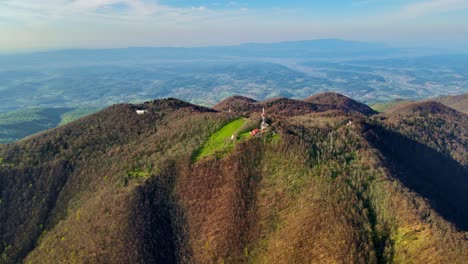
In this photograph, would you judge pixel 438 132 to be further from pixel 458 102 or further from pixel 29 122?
pixel 29 122

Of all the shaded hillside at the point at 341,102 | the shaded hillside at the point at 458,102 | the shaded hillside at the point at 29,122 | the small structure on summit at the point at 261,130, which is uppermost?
the small structure on summit at the point at 261,130

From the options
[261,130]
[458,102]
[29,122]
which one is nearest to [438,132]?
[261,130]

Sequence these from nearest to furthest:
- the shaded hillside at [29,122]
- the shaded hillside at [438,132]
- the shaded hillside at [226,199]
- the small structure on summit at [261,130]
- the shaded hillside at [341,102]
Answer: the shaded hillside at [226,199]
the small structure on summit at [261,130]
the shaded hillside at [438,132]
the shaded hillside at [341,102]
the shaded hillside at [29,122]

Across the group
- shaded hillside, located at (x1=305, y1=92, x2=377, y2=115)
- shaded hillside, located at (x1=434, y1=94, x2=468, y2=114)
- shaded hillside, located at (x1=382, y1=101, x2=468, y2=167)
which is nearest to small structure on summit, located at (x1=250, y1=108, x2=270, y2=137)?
shaded hillside, located at (x1=382, y1=101, x2=468, y2=167)

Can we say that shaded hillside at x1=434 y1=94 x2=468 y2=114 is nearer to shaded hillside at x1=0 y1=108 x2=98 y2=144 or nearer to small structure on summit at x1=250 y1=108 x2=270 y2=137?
small structure on summit at x1=250 y1=108 x2=270 y2=137

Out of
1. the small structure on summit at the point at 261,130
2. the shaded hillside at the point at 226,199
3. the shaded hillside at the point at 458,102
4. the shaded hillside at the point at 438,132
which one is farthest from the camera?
the shaded hillside at the point at 458,102

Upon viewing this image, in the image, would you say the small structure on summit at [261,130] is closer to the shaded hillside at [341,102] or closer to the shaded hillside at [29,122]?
the shaded hillside at [341,102]

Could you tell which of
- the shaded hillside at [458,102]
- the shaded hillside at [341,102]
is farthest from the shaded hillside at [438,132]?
the shaded hillside at [458,102]

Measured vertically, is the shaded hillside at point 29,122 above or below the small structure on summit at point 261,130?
below

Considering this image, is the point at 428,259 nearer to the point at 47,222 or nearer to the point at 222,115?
the point at 222,115
